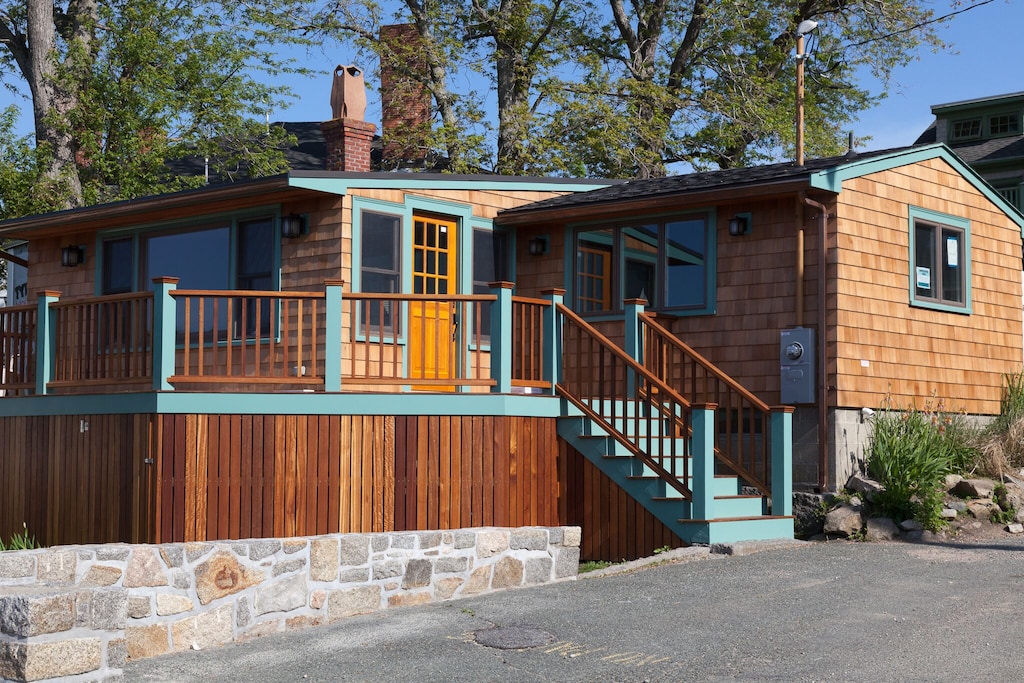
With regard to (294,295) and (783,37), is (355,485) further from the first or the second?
(783,37)

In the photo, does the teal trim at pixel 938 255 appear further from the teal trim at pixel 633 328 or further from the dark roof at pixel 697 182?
the teal trim at pixel 633 328

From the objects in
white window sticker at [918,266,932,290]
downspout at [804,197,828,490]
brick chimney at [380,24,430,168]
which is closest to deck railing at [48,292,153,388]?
downspout at [804,197,828,490]

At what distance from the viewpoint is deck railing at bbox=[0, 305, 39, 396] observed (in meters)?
13.0

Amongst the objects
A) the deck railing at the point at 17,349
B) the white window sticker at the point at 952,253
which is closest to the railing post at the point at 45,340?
the deck railing at the point at 17,349

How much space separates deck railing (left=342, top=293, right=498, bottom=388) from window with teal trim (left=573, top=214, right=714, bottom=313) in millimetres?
1500

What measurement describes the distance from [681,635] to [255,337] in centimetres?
569

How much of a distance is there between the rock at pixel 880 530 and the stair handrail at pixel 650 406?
203 cm

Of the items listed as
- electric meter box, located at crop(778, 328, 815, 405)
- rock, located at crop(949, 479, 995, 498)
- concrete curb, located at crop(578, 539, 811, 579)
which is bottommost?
concrete curb, located at crop(578, 539, 811, 579)

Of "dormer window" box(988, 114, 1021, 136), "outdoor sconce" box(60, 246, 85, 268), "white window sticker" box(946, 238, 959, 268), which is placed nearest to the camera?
"white window sticker" box(946, 238, 959, 268)

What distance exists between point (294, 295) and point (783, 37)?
22752mm

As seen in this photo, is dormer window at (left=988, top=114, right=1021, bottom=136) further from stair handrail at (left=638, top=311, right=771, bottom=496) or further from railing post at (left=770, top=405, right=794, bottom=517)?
railing post at (left=770, top=405, right=794, bottom=517)

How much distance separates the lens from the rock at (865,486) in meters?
13.3

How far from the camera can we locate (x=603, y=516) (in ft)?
40.7

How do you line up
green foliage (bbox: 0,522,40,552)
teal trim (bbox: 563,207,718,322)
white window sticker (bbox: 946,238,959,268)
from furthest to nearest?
white window sticker (bbox: 946,238,959,268) < teal trim (bbox: 563,207,718,322) < green foliage (bbox: 0,522,40,552)
